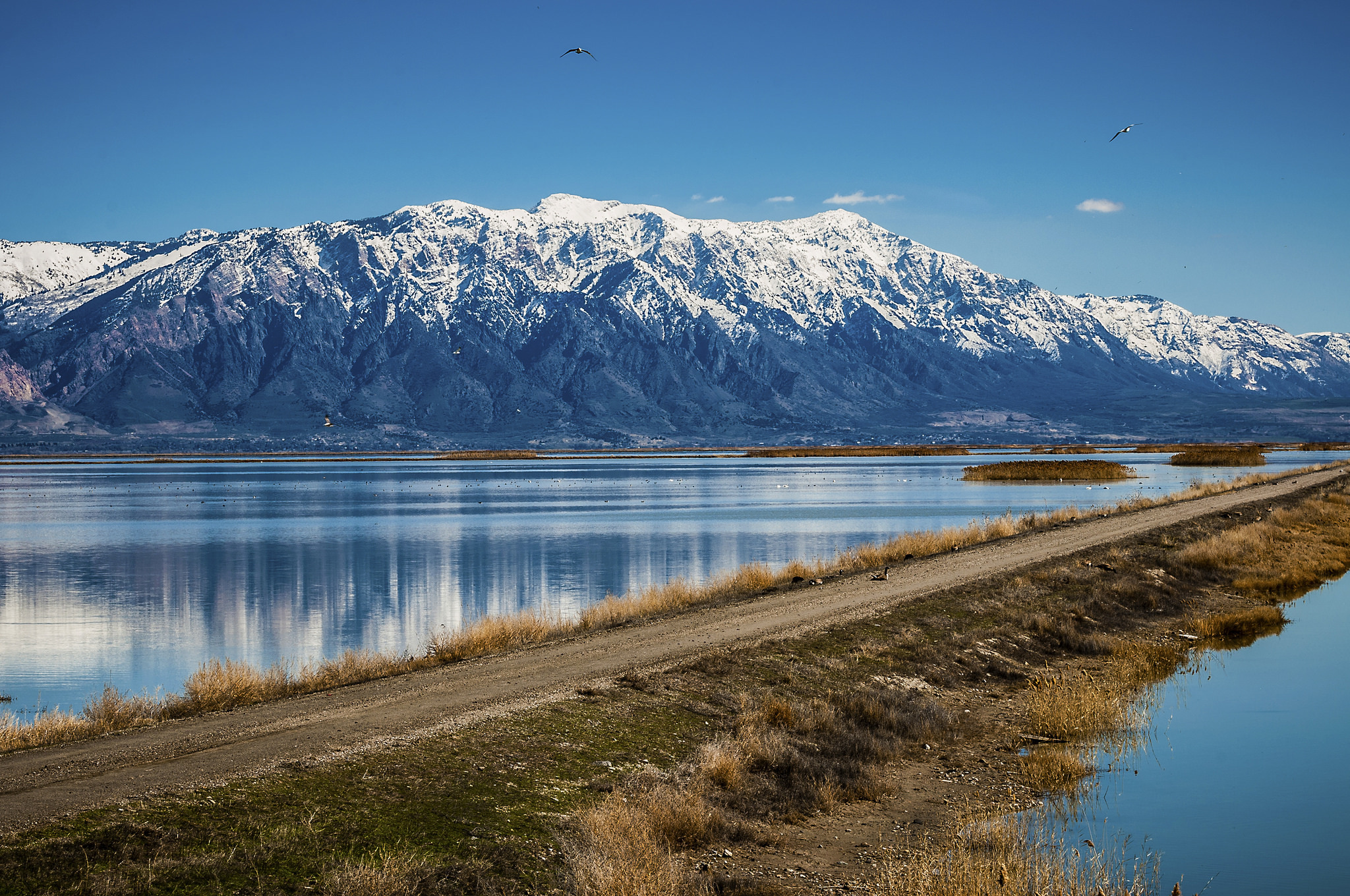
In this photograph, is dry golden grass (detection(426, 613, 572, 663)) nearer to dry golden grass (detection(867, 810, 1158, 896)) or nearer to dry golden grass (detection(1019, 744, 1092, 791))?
dry golden grass (detection(1019, 744, 1092, 791))

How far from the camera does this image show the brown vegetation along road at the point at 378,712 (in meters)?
10.9

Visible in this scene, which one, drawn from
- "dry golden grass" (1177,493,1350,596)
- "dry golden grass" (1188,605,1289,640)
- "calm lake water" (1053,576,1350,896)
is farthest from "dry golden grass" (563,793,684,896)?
"dry golden grass" (1177,493,1350,596)

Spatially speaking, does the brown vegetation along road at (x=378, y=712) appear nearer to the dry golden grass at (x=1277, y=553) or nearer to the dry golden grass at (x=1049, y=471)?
the dry golden grass at (x=1277, y=553)

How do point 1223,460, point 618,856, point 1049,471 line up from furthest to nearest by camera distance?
point 1223,460
point 1049,471
point 618,856

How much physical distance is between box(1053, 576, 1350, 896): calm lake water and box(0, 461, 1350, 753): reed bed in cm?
1031

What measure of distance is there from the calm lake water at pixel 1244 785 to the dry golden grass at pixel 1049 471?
2951 inches

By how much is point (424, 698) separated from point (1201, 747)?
10511mm

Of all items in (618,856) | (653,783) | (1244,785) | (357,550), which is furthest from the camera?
(357,550)

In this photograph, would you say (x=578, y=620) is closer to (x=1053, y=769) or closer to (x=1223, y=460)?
(x=1053, y=769)

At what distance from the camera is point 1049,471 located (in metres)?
98.8

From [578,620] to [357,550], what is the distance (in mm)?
21994

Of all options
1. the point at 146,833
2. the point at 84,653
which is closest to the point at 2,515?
the point at 84,653

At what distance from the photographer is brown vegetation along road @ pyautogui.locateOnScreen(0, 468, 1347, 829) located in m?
10.9

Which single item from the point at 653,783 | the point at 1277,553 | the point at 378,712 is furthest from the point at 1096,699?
the point at 1277,553
